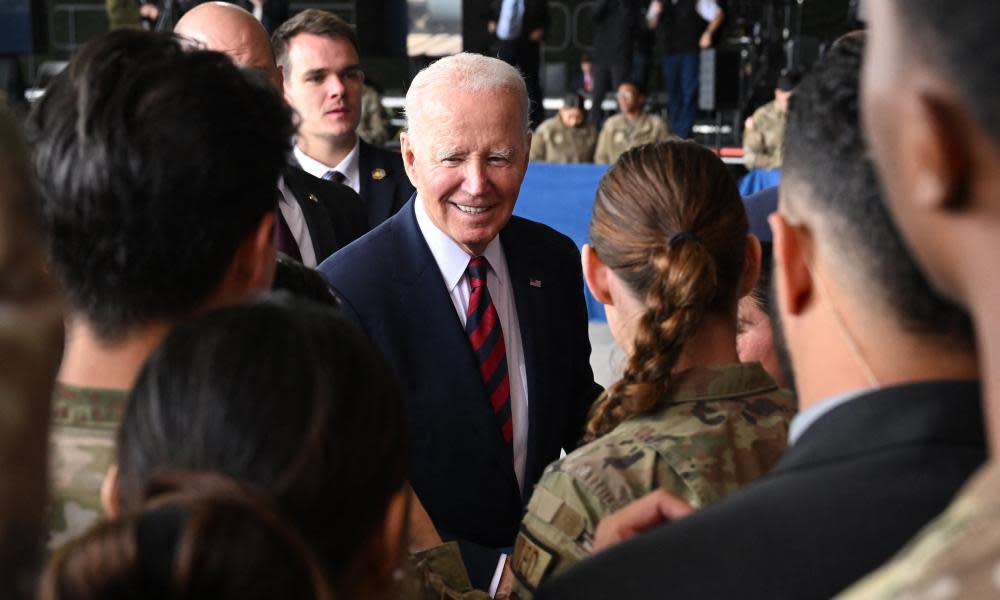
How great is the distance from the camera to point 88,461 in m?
1.08

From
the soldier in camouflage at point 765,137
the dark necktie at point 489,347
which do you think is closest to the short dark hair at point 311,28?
the dark necktie at point 489,347

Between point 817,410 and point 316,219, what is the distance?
185 cm

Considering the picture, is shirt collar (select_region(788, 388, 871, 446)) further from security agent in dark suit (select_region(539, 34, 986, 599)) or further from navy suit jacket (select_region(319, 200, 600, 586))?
navy suit jacket (select_region(319, 200, 600, 586))

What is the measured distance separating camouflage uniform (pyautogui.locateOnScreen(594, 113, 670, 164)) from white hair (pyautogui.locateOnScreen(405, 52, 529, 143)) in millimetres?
8459

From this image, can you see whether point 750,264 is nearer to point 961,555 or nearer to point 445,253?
point 445,253

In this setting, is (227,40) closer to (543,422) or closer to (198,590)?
(543,422)

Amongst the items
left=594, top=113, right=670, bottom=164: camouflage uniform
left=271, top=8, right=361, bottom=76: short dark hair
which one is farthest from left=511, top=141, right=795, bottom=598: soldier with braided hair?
left=594, top=113, right=670, bottom=164: camouflage uniform

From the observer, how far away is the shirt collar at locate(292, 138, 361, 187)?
137 inches

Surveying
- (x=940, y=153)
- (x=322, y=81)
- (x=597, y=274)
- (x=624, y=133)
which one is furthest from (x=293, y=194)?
(x=624, y=133)

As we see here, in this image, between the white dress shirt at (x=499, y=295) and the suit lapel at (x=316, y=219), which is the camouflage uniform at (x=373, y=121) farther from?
the white dress shirt at (x=499, y=295)

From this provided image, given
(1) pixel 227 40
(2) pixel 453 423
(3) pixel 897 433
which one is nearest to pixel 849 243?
(3) pixel 897 433

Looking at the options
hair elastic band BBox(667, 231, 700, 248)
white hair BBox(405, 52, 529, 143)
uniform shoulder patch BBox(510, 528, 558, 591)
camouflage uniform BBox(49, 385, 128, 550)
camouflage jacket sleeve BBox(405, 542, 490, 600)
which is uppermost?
white hair BBox(405, 52, 529, 143)

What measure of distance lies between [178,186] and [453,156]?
46.7 inches

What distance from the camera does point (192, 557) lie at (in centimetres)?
67
